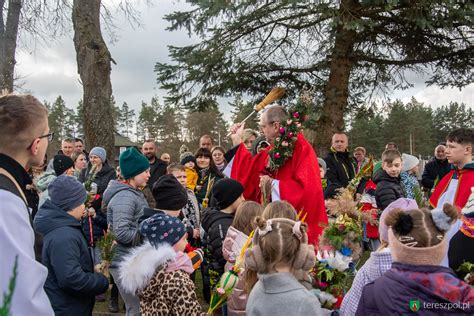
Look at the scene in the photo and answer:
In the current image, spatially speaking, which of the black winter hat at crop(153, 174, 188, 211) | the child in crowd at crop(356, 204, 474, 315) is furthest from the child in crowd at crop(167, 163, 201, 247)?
the child in crowd at crop(356, 204, 474, 315)

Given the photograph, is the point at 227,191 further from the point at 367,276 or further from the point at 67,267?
the point at 367,276

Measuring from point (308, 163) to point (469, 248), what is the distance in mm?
1668

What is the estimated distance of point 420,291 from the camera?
2521 mm

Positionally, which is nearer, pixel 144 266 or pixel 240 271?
pixel 144 266

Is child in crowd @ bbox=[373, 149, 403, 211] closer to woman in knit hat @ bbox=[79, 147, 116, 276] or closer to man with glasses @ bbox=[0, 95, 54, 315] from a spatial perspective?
woman in knit hat @ bbox=[79, 147, 116, 276]

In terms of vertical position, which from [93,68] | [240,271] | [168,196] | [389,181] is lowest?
[240,271]

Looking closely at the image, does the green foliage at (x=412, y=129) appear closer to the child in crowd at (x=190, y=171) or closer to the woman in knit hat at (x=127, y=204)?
the child in crowd at (x=190, y=171)

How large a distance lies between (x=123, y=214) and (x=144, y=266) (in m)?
1.78

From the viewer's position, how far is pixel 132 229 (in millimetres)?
4863

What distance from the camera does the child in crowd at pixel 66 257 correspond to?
3.64 meters

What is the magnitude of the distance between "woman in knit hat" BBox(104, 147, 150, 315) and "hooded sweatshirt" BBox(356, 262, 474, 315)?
2.72m

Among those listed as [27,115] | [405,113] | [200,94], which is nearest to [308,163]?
[27,115]

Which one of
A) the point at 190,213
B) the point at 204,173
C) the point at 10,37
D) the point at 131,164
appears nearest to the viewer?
the point at 131,164

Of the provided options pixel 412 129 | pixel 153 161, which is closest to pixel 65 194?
pixel 153 161
